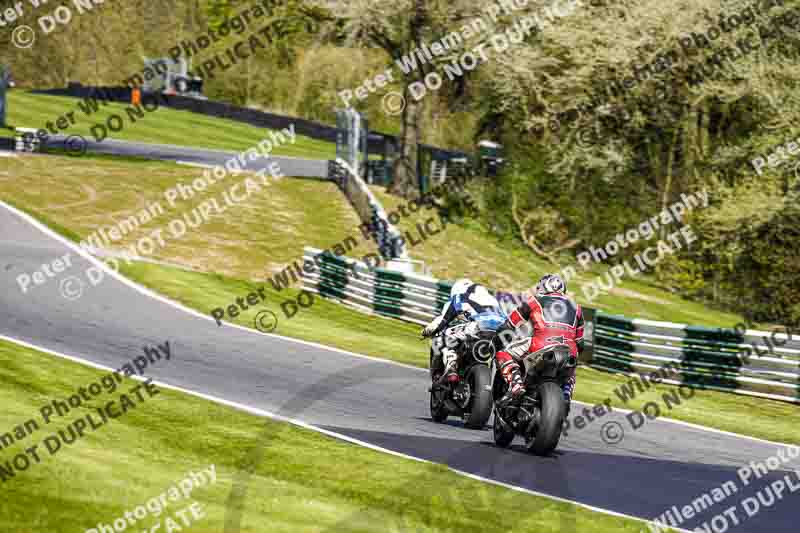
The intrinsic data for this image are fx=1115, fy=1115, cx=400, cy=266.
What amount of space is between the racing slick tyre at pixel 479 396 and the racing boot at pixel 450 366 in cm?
20

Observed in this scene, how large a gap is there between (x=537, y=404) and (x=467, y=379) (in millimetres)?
1644

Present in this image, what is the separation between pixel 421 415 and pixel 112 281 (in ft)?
35.1

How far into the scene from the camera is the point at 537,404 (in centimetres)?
1120

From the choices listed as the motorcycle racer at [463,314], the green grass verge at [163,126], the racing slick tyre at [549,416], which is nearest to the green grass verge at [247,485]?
the racing slick tyre at [549,416]

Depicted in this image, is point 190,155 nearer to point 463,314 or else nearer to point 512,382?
point 463,314

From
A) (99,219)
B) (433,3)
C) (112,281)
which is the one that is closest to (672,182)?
(433,3)

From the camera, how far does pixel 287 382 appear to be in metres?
15.1

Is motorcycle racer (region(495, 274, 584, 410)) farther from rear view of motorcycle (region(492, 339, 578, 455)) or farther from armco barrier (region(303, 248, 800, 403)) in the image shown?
armco barrier (region(303, 248, 800, 403))

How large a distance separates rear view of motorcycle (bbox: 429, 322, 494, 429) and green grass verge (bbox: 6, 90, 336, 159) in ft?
119

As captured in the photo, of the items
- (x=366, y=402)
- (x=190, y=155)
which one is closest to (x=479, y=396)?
(x=366, y=402)

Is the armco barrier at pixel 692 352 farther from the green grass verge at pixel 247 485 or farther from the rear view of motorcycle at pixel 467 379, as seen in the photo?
the green grass verge at pixel 247 485

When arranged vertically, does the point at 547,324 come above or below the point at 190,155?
above

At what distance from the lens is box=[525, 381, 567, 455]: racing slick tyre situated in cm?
1097

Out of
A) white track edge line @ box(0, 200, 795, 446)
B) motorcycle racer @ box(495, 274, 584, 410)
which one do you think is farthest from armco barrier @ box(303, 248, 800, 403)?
motorcycle racer @ box(495, 274, 584, 410)
